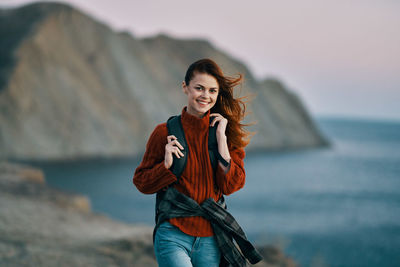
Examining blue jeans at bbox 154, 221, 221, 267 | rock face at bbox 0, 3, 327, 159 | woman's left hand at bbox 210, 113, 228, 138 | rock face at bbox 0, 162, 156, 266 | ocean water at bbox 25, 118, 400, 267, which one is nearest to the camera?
blue jeans at bbox 154, 221, 221, 267

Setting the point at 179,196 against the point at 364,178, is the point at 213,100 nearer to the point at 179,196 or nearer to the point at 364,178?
the point at 179,196

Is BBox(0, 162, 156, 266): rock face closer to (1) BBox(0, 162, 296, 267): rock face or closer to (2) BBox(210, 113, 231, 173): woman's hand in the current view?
(1) BBox(0, 162, 296, 267): rock face

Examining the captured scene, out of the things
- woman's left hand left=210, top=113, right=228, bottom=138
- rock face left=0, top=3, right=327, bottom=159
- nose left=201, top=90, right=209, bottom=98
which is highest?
rock face left=0, top=3, right=327, bottom=159

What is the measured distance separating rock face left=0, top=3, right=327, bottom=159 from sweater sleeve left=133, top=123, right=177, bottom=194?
16210 mm

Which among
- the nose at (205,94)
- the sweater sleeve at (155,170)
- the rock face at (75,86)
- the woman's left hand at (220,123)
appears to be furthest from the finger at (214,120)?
the rock face at (75,86)

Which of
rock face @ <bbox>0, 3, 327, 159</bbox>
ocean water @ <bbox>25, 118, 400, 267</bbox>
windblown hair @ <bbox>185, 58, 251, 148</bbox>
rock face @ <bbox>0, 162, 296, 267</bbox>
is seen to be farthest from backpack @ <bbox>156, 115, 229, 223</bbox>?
rock face @ <bbox>0, 3, 327, 159</bbox>

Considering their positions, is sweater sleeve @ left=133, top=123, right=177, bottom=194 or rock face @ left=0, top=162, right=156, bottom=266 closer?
sweater sleeve @ left=133, top=123, right=177, bottom=194

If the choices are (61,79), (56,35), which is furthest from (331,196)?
(56,35)

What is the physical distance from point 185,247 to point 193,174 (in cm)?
42

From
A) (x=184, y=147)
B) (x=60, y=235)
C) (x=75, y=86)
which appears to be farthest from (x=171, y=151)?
(x=75, y=86)

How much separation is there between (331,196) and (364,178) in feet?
28.0

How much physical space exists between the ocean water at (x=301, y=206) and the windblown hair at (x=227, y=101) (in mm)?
8279

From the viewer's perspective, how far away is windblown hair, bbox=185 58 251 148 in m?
2.51

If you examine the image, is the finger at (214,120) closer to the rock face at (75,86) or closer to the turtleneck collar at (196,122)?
the turtleneck collar at (196,122)
